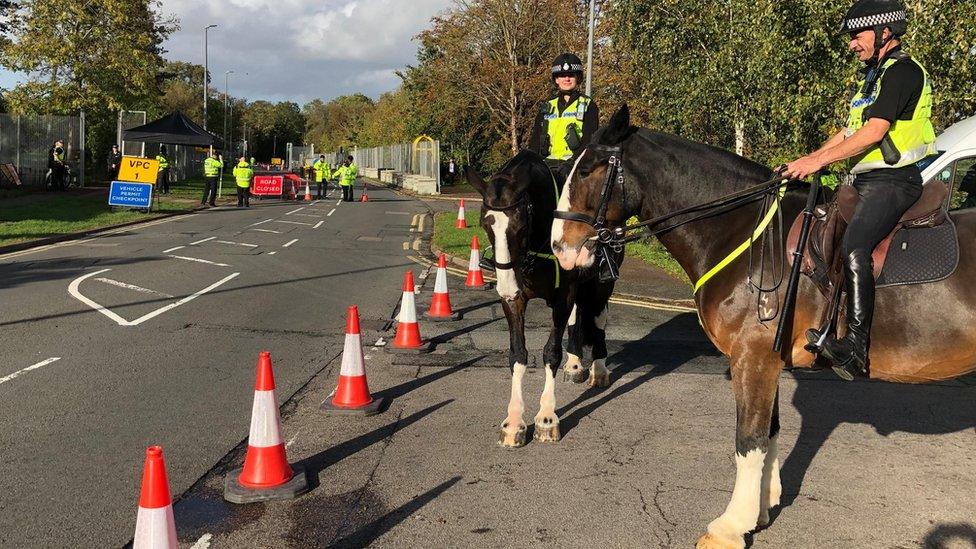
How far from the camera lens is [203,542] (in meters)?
3.85

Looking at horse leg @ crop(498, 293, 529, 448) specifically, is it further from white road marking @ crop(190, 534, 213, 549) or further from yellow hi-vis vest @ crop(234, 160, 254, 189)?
yellow hi-vis vest @ crop(234, 160, 254, 189)

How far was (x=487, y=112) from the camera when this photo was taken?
49.7m

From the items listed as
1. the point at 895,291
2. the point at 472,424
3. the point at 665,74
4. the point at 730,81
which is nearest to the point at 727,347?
the point at 895,291

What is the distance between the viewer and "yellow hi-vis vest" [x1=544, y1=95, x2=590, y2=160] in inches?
255

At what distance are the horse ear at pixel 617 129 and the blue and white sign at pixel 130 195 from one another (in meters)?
22.4

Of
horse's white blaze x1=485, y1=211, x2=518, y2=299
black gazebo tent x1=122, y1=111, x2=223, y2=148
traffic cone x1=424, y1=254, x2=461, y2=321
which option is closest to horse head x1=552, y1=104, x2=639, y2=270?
horse's white blaze x1=485, y1=211, x2=518, y2=299

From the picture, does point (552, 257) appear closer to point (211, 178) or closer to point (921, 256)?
point (921, 256)

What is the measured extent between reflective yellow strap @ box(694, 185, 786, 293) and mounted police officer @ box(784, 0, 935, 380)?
0.21 m

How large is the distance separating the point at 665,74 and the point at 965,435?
1467cm

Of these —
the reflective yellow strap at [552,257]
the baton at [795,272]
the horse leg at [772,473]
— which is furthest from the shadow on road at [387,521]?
the baton at [795,272]

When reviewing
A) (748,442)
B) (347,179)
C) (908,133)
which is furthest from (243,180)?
(908,133)

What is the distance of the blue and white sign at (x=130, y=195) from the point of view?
22906 mm

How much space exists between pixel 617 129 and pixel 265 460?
2.92 metres

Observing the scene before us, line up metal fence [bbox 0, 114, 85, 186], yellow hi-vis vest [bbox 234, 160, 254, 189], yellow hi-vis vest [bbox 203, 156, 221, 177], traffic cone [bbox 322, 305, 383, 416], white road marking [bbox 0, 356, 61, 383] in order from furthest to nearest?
1. metal fence [bbox 0, 114, 85, 186]
2. yellow hi-vis vest [bbox 234, 160, 254, 189]
3. yellow hi-vis vest [bbox 203, 156, 221, 177]
4. white road marking [bbox 0, 356, 61, 383]
5. traffic cone [bbox 322, 305, 383, 416]
